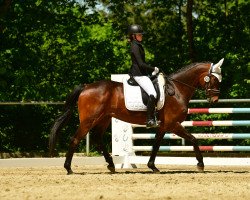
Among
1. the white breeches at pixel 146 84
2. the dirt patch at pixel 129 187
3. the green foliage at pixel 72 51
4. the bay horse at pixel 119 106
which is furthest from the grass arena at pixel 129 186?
the green foliage at pixel 72 51

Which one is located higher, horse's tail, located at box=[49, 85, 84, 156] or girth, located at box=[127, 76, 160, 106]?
girth, located at box=[127, 76, 160, 106]

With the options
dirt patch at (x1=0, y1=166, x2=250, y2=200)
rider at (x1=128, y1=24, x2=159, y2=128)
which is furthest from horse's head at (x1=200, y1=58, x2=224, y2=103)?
dirt patch at (x1=0, y1=166, x2=250, y2=200)

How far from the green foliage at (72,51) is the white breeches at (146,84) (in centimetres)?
936

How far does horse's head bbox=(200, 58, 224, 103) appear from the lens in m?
14.5

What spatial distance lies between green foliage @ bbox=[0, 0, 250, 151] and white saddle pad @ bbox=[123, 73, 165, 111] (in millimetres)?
9039

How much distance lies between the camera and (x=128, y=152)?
1684 centimetres

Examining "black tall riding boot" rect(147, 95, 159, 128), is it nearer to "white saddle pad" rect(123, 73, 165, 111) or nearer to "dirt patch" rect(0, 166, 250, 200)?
"white saddle pad" rect(123, 73, 165, 111)

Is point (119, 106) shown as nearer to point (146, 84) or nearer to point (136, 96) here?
point (136, 96)

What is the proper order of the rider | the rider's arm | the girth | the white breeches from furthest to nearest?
the girth
the white breeches
the rider
the rider's arm

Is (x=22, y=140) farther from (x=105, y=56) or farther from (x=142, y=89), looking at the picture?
(x=142, y=89)

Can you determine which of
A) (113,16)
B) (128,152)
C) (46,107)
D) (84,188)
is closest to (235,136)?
(128,152)

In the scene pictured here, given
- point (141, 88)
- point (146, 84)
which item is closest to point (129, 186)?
point (146, 84)

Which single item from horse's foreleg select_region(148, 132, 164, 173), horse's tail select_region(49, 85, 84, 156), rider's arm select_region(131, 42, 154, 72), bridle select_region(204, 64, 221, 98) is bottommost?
horse's foreleg select_region(148, 132, 164, 173)

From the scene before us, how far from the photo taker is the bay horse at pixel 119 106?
14.0 m
